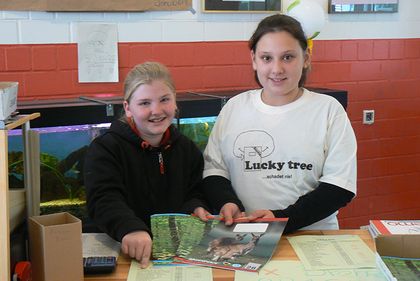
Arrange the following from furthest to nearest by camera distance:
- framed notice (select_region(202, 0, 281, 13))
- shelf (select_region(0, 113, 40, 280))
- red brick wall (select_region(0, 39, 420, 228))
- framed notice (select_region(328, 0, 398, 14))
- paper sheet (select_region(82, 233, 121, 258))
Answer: framed notice (select_region(328, 0, 398, 14))
framed notice (select_region(202, 0, 281, 13))
red brick wall (select_region(0, 39, 420, 228))
paper sheet (select_region(82, 233, 121, 258))
shelf (select_region(0, 113, 40, 280))

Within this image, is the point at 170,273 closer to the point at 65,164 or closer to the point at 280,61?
the point at 280,61

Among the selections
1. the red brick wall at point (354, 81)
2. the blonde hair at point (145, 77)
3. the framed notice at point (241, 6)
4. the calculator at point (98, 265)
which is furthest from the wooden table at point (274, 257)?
the framed notice at point (241, 6)

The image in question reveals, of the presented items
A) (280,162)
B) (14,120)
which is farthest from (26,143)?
(280,162)

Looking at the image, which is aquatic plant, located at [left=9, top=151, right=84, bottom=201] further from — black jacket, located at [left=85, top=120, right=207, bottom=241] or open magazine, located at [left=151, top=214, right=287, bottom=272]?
open magazine, located at [left=151, top=214, right=287, bottom=272]

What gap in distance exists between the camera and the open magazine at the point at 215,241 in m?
1.42

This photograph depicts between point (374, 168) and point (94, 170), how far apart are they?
2.63 meters

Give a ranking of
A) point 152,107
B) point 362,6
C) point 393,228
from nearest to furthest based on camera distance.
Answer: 1. point 393,228
2. point 152,107
3. point 362,6

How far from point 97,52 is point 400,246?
2148mm

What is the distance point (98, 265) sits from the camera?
1.37 meters

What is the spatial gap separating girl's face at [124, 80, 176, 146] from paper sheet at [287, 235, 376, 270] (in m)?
0.54

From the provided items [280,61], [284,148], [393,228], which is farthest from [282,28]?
[393,228]

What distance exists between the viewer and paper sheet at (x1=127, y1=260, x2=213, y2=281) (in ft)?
4.36

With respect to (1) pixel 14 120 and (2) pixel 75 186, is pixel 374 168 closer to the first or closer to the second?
(2) pixel 75 186

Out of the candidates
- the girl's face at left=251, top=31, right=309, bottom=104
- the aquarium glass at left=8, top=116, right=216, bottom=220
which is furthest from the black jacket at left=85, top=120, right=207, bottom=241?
the aquarium glass at left=8, top=116, right=216, bottom=220
